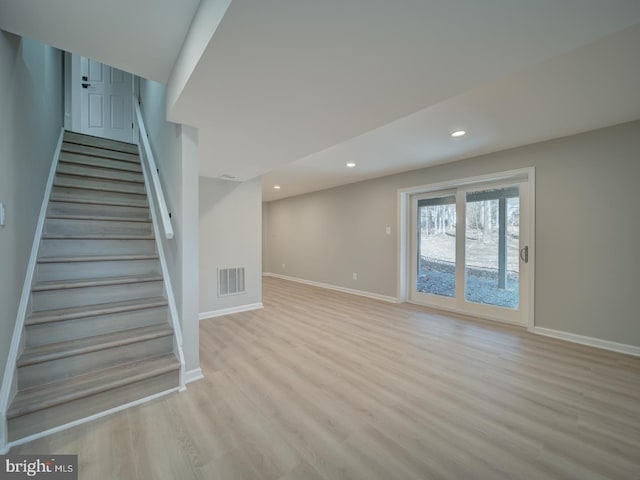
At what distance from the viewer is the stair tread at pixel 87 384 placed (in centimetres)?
153

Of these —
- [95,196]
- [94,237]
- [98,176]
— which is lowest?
[94,237]

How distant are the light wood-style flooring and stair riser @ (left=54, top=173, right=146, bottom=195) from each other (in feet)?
6.57

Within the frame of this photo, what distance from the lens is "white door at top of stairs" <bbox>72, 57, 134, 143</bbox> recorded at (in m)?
4.38

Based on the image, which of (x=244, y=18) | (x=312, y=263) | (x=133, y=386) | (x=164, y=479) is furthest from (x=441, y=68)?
(x=312, y=263)

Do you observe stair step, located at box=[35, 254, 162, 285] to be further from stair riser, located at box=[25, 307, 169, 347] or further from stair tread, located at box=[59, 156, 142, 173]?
stair tread, located at box=[59, 156, 142, 173]

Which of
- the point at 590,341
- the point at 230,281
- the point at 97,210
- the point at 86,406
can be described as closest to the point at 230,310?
the point at 230,281

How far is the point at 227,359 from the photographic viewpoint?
2545 millimetres

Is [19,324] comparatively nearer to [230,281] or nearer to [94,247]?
[94,247]

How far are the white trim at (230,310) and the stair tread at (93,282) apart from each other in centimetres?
155

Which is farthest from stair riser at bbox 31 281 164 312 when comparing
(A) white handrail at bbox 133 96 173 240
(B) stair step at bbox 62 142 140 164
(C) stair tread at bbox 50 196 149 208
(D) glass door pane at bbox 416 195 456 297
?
(D) glass door pane at bbox 416 195 456 297

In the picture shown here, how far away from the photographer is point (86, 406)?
5.53 feet

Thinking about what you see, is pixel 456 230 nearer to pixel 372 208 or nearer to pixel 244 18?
pixel 372 208

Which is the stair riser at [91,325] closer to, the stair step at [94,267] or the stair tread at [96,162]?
the stair step at [94,267]

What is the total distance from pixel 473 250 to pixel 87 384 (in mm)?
4501
